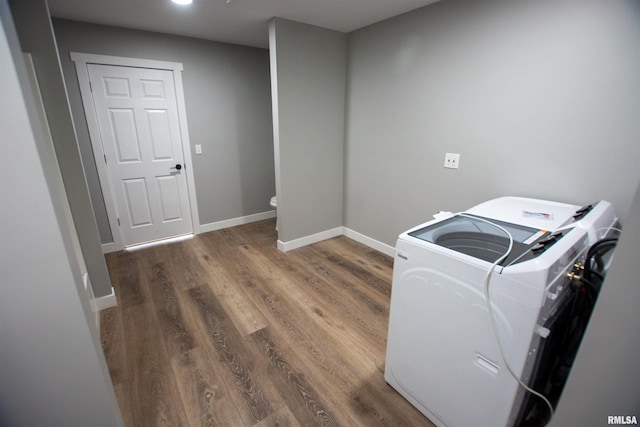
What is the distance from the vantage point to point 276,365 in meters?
1.75

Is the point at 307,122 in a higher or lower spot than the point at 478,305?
higher

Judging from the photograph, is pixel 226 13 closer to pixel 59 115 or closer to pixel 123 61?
pixel 123 61

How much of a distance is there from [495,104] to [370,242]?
1872 millimetres

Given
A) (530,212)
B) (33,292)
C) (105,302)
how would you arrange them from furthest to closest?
(105,302), (530,212), (33,292)

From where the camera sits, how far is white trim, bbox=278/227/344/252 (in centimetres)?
331

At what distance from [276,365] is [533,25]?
2.68 metres

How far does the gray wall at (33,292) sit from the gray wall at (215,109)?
2.77 metres

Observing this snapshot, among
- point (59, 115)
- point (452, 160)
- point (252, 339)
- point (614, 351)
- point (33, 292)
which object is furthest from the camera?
point (452, 160)

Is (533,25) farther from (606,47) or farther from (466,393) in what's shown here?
(466,393)

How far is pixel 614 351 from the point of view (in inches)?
23.6

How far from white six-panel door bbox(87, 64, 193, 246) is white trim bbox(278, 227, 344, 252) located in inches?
57.9

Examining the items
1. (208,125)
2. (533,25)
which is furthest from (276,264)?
(533,25)

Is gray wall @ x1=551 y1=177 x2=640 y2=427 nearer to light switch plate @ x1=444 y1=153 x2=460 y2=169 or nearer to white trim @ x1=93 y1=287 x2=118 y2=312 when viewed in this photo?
light switch plate @ x1=444 y1=153 x2=460 y2=169

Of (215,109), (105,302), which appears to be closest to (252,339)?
(105,302)
